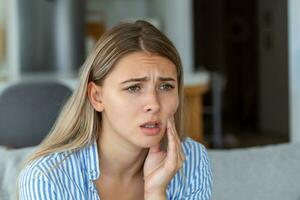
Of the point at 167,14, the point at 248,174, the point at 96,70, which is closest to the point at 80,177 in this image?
the point at 96,70

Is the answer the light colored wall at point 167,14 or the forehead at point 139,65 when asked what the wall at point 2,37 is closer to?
the light colored wall at point 167,14

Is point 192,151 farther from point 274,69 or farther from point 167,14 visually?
point 274,69

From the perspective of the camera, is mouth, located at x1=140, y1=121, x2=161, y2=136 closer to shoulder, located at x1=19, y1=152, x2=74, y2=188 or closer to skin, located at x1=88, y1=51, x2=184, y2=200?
skin, located at x1=88, y1=51, x2=184, y2=200

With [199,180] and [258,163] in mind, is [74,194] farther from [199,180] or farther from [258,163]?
[258,163]

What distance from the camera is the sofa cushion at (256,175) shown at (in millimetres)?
1735

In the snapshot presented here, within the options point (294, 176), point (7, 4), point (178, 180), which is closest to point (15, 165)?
point (178, 180)

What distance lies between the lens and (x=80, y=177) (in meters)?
1.36

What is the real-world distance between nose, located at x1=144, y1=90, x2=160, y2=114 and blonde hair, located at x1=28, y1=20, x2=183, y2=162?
0.38ft

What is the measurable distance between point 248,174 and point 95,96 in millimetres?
614

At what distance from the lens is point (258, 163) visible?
1.79 m

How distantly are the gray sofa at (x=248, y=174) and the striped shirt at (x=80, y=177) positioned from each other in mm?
222

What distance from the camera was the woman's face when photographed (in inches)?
50.9

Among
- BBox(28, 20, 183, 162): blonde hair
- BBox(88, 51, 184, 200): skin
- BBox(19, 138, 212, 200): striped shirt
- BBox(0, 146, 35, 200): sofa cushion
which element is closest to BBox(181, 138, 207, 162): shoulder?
BBox(19, 138, 212, 200): striped shirt

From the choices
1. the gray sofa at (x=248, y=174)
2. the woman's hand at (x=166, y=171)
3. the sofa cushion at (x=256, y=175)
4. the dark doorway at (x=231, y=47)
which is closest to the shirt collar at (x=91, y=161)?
the woman's hand at (x=166, y=171)
